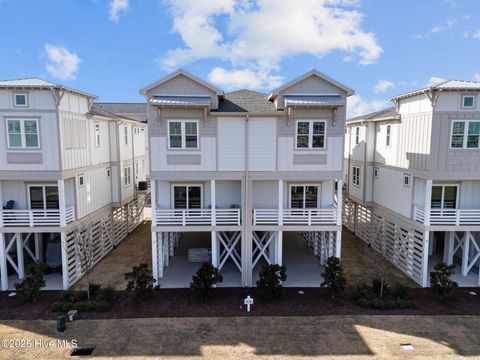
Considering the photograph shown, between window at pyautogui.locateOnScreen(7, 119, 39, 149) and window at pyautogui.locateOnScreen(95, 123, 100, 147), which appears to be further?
window at pyautogui.locateOnScreen(95, 123, 100, 147)

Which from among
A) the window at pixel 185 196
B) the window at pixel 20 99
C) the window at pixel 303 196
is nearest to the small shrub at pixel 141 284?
the window at pixel 185 196

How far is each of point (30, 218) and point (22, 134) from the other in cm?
384

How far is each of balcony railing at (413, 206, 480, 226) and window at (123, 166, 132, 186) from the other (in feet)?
58.5

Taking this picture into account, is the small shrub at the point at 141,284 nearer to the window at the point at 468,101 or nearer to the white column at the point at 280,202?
the white column at the point at 280,202

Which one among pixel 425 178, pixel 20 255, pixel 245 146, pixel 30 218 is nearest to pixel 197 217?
pixel 245 146

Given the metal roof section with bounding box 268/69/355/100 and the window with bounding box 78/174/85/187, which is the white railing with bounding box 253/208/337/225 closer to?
the metal roof section with bounding box 268/69/355/100

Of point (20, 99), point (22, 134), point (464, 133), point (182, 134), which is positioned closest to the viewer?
point (20, 99)

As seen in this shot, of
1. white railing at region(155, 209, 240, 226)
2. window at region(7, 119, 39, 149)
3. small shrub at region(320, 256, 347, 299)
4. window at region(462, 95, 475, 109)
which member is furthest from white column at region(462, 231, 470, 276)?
window at region(7, 119, 39, 149)

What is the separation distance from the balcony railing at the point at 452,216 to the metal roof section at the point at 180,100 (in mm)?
11635

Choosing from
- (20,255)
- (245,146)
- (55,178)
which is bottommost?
(20,255)

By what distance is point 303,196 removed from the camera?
17266 mm

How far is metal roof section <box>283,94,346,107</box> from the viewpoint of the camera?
14820 mm

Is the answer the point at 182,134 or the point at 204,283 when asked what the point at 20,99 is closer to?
the point at 182,134

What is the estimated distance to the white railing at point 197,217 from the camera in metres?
15.8
